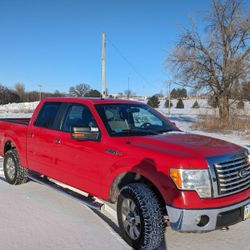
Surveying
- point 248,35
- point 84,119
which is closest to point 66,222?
point 84,119

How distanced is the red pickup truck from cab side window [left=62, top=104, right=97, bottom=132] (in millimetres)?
15

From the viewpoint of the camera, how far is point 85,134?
4.44m

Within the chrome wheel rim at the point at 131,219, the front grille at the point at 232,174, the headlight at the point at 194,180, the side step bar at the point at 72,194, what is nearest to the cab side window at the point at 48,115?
the side step bar at the point at 72,194

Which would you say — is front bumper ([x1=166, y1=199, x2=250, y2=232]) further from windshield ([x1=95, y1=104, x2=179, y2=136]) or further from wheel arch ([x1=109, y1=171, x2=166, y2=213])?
windshield ([x1=95, y1=104, x2=179, y2=136])

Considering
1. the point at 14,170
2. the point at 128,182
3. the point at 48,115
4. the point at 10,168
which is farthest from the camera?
the point at 10,168

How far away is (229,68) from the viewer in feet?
71.3

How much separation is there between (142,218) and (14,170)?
376 cm

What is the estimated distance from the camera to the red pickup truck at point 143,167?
355 cm

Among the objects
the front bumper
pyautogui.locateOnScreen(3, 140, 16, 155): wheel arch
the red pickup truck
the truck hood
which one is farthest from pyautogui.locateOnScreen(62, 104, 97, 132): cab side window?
pyautogui.locateOnScreen(3, 140, 16, 155): wheel arch

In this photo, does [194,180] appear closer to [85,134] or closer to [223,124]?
[85,134]

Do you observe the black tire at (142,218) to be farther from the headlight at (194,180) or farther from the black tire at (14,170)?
the black tire at (14,170)

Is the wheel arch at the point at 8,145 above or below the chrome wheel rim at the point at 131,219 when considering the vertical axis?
above

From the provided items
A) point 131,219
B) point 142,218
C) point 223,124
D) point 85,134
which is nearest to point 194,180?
point 142,218

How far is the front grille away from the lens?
12.0 feet
